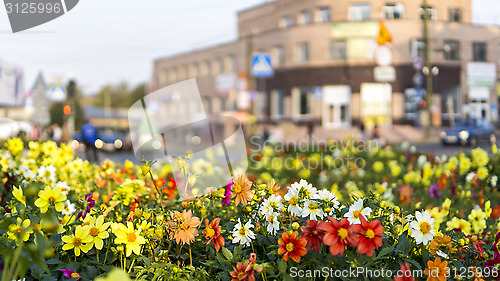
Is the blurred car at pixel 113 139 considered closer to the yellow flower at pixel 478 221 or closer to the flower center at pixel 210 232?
the yellow flower at pixel 478 221

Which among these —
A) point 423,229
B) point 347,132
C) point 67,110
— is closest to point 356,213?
point 423,229

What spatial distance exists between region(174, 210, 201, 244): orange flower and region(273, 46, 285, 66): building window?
37122 mm

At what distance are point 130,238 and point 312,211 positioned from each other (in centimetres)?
77

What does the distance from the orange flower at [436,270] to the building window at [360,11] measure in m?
36.2

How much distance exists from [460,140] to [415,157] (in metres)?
18.5

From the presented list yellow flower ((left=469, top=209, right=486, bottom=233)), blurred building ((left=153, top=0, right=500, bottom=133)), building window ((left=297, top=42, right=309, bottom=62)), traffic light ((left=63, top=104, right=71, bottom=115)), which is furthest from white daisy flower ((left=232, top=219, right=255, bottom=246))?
building window ((left=297, top=42, right=309, bottom=62))

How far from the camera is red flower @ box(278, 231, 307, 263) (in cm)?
184

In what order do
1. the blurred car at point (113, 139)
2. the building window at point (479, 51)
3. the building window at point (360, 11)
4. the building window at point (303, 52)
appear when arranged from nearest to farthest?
the blurred car at point (113, 139) → the building window at point (479, 51) → the building window at point (360, 11) → the building window at point (303, 52)

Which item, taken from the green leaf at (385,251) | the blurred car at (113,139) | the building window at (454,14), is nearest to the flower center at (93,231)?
the green leaf at (385,251)

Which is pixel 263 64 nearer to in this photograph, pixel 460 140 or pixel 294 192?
pixel 460 140

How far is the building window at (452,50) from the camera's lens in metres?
36.0

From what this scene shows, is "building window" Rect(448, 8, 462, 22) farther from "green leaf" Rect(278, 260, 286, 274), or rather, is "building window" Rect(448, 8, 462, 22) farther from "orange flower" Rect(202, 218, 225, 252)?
"green leaf" Rect(278, 260, 286, 274)

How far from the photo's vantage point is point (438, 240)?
81.0 inches

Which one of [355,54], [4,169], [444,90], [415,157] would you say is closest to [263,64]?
[355,54]
